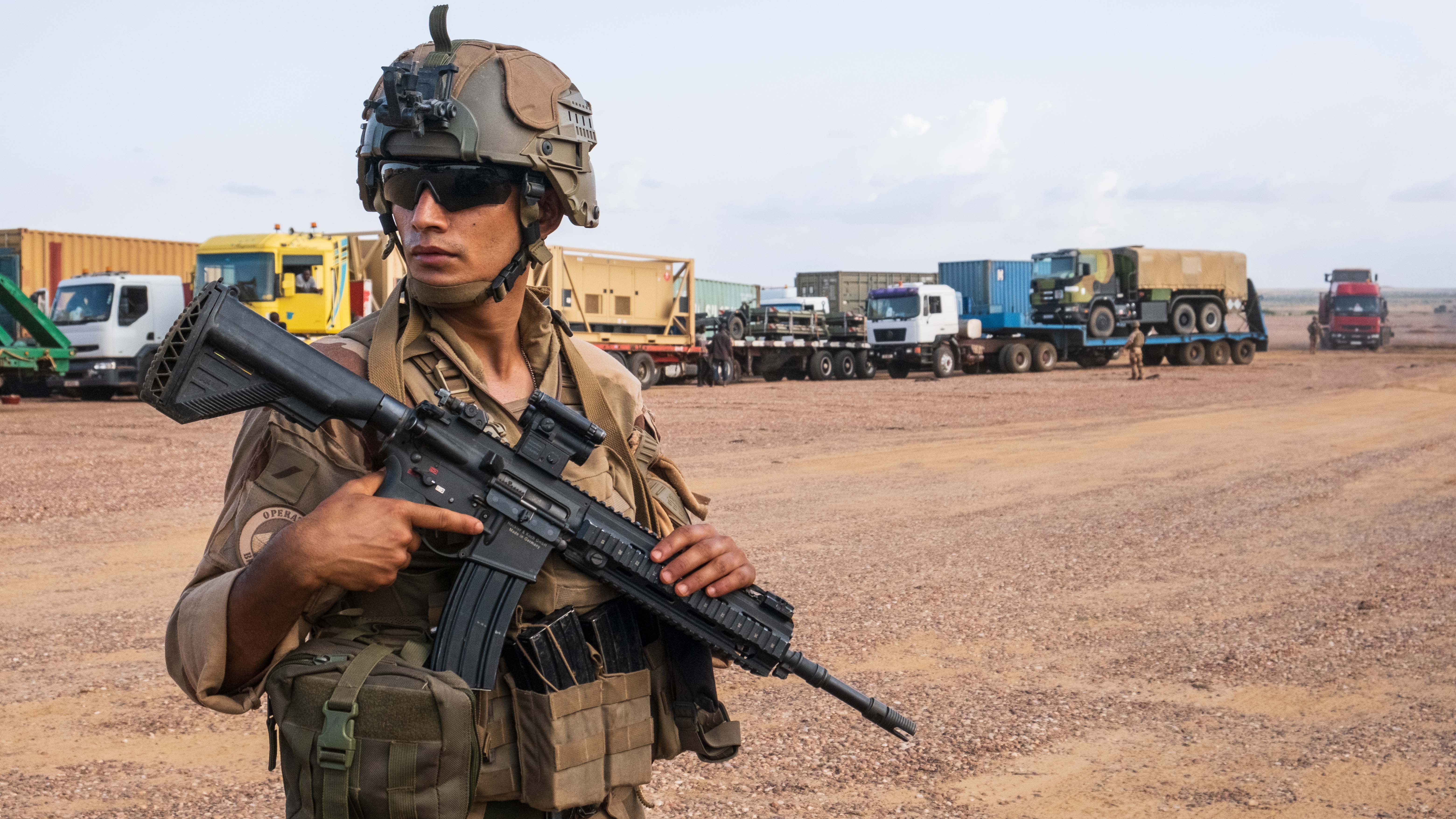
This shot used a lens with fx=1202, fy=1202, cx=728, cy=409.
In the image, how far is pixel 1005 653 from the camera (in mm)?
6301

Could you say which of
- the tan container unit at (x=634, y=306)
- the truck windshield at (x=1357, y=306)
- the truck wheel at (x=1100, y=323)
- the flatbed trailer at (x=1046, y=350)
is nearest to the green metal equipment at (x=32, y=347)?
the tan container unit at (x=634, y=306)

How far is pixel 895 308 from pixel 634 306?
770 centimetres

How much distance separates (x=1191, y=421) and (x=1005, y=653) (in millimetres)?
13683

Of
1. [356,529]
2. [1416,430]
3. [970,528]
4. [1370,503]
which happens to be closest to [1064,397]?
[1416,430]

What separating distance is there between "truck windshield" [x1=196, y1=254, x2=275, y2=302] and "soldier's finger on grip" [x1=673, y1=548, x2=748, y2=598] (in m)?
19.3

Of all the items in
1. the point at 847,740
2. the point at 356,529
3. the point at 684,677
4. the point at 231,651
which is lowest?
the point at 847,740

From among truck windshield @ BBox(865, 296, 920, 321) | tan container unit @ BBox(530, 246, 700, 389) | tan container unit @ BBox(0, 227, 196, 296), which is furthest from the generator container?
tan container unit @ BBox(0, 227, 196, 296)

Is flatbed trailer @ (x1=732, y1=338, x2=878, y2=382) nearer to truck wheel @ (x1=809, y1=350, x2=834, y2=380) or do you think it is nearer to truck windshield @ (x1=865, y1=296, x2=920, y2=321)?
truck wheel @ (x1=809, y1=350, x2=834, y2=380)

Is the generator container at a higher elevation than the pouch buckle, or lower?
higher

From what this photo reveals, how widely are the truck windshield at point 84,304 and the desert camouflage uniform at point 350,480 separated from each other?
2093 centimetres

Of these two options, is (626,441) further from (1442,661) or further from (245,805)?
(1442,661)

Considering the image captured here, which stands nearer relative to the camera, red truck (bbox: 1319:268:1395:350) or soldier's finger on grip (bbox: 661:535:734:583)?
soldier's finger on grip (bbox: 661:535:734:583)

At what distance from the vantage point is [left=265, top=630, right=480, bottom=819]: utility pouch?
5.85ft

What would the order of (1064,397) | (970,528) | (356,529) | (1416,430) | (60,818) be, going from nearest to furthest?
1. (356,529)
2. (60,818)
3. (970,528)
4. (1416,430)
5. (1064,397)
